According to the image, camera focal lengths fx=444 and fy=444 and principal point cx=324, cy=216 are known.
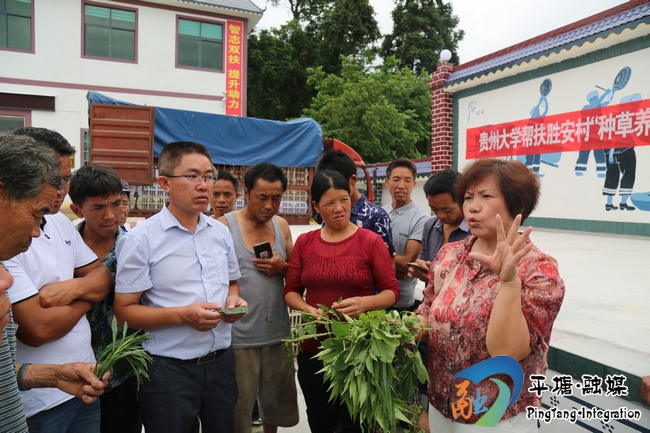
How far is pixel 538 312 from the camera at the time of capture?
153 centimetres

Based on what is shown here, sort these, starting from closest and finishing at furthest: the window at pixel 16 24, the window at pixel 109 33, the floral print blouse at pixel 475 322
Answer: the floral print blouse at pixel 475 322
the window at pixel 16 24
the window at pixel 109 33

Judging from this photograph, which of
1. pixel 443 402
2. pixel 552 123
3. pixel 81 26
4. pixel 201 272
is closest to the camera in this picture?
pixel 443 402

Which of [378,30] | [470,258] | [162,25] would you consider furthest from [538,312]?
[378,30]

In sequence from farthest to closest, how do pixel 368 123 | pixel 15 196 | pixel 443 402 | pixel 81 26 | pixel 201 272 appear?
1. pixel 368 123
2. pixel 81 26
3. pixel 201 272
4. pixel 443 402
5. pixel 15 196

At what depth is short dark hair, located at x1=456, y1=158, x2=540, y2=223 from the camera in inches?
66.1

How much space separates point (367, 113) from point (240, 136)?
8760mm

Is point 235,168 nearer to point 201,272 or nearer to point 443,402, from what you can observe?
point 201,272

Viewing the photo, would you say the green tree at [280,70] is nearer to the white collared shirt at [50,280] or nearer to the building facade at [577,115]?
the building facade at [577,115]

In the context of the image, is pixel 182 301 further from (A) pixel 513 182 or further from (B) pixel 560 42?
(B) pixel 560 42

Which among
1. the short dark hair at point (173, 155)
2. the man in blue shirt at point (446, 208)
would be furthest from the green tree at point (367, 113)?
the short dark hair at point (173, 155)

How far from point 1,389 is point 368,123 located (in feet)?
51.6

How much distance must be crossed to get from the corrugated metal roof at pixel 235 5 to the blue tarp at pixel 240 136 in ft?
23.5

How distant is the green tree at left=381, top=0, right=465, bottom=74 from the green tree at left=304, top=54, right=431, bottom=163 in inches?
252

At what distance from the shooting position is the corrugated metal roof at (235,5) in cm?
1363
